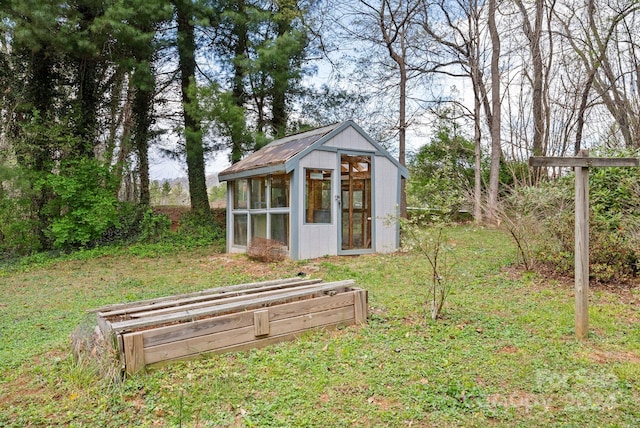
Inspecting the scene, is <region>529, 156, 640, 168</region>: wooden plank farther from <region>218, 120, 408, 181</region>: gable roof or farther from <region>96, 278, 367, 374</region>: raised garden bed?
<region>218, 120, 408, 181</region>: gable roof

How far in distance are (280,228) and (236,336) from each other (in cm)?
516

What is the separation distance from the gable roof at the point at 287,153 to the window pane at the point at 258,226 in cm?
94

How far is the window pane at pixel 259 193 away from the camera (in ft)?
28.3

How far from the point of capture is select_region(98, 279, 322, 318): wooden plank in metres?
3.25

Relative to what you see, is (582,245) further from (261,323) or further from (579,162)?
(261,323)

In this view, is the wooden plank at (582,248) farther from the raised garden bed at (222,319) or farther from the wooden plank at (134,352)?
the wooden plank at (134,352)

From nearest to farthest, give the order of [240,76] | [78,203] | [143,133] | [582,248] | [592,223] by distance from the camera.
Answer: [582,248]
[592,223]
[78,203]
[240,76]
[143,133]

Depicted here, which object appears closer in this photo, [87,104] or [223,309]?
[223,309]

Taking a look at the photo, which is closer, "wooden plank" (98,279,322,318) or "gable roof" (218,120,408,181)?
"wooden plank" (98,279,322,318)

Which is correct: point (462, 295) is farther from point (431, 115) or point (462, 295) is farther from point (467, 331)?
point (431, 115)

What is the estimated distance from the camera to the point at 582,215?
3.31m

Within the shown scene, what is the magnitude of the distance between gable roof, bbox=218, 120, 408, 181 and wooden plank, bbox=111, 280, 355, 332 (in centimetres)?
412

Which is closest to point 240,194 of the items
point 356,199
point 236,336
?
point 356,199

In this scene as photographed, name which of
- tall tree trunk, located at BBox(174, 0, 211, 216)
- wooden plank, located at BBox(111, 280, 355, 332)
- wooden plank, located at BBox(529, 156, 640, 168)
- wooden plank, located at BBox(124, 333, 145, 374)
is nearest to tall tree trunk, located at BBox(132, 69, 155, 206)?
tall tree trunk, located at BBox(174, 0, 211, 216)
